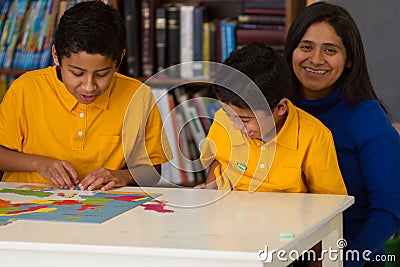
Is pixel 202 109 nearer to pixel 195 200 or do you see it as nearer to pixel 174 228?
pixel 195 200

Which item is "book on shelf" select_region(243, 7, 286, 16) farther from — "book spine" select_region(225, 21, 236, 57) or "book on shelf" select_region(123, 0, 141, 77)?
"book on shelf" select_region(123, 0, 141, 77)

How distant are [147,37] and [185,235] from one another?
1.81 meters

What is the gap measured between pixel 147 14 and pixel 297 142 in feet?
4.64

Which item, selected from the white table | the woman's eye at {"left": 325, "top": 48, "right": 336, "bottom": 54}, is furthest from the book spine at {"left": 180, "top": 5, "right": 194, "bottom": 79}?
the white table

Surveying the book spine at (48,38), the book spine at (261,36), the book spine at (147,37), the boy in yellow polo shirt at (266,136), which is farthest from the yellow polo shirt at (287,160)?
the book spine at (48,38)

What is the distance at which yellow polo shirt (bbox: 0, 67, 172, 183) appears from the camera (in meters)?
2.09

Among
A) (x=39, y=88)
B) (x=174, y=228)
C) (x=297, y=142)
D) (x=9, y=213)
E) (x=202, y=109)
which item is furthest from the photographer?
(x=202, y=109)

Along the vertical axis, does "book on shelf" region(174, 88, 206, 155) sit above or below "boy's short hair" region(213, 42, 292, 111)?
below

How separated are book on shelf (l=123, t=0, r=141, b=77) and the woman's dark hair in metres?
1.13

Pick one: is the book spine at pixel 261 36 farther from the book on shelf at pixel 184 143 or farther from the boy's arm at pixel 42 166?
the boy's arm at pixel 42 166

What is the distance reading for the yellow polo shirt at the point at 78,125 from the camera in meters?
2.09

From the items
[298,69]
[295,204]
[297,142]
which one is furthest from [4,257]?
[298,69]

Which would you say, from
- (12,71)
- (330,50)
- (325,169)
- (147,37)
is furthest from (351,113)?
(12,71)

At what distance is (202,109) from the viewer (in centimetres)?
309
